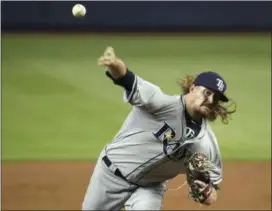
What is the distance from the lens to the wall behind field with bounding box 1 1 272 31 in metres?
8.30

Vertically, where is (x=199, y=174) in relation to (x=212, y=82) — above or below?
below

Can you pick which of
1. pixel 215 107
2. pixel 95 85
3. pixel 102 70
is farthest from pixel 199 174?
pixel 102 70

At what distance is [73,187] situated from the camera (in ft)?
18.0

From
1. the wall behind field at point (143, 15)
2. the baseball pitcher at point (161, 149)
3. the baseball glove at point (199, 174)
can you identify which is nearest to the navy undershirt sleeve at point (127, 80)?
the baseball pitcher at point (161, 149)

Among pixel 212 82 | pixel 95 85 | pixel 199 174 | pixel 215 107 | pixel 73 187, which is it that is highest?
pixel 95 85

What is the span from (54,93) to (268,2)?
336 cm

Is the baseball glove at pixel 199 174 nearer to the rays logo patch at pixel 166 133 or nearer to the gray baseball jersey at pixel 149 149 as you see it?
the gray baseball jersey at pixel 149 149

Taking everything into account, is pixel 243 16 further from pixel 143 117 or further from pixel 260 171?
pixel 143 117

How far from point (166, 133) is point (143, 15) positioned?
16.8 feet

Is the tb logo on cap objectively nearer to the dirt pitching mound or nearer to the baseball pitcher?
the baseball pitcher

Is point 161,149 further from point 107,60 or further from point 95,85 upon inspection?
point 95,85

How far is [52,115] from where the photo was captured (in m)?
6.92

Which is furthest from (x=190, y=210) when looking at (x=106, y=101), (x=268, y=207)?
(x=106, y=101)

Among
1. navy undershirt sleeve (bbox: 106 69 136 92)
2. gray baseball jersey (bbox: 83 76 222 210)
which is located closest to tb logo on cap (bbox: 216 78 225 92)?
gray baseball jersey (bbox: 83 76 222 210)
